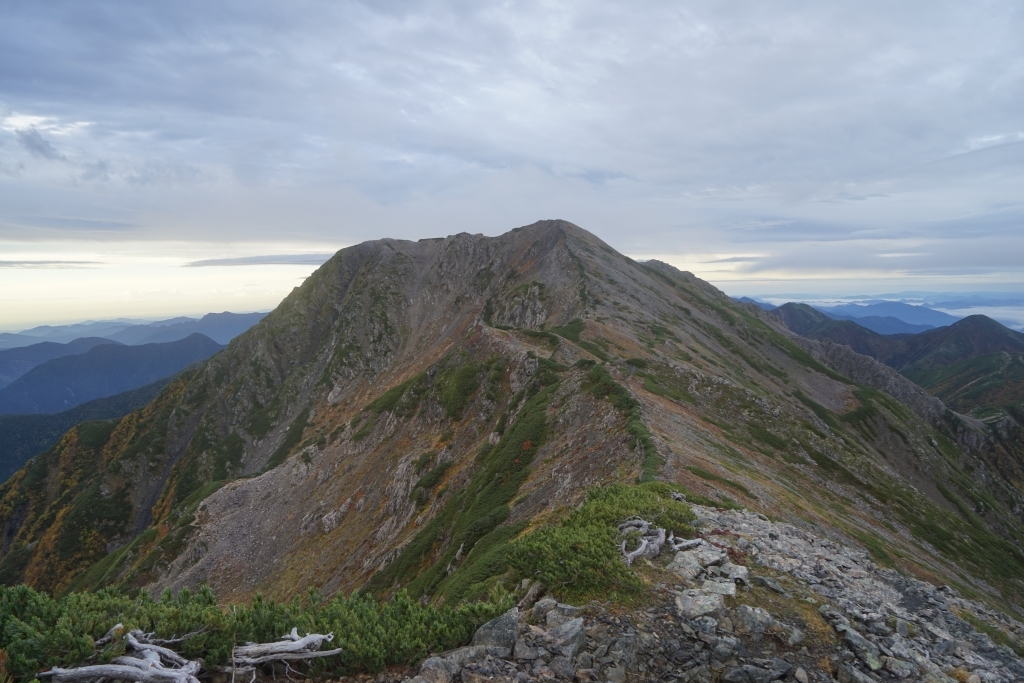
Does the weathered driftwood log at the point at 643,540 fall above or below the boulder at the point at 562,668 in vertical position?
above

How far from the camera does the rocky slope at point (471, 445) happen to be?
1303 inches

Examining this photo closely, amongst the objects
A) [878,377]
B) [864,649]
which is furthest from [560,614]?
[878,377]

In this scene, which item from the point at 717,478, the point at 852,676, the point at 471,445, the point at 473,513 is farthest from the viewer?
the point at 471,445

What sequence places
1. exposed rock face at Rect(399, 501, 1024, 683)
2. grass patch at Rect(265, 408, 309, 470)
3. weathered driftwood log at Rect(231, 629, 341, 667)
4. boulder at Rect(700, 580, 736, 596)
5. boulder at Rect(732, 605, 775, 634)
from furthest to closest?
1. grass patch at Rect(265, 408, 309, 470)
2. boulder at Rect(700, 580, 736, 596)
3. boulder at Rect(732, 605, 775, 634)
4. exposed rock face at Rect(399, 501, 1024, 683)
5. weathered driftwood log at Rect(231, 629, 341, 667)

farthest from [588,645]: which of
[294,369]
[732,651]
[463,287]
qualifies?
[294,369]

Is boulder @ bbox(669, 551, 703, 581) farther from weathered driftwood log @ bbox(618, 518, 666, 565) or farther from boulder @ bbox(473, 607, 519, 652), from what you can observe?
boulder @ bbox(473, 607, 519, 652)

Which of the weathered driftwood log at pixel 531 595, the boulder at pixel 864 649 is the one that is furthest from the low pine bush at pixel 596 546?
the boulder at pixel 864 649

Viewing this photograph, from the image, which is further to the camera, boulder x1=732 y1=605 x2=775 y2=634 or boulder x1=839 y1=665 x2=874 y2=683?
boulder x1=732 y1=605 x2=775 y2=634

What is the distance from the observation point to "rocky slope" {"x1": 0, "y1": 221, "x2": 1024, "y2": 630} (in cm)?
3309

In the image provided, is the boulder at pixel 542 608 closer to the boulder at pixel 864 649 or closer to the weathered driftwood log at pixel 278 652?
the weathered driftwood log at pixel 278 652

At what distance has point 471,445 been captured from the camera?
171 ft

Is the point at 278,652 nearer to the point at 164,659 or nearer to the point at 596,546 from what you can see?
the point at 164,659

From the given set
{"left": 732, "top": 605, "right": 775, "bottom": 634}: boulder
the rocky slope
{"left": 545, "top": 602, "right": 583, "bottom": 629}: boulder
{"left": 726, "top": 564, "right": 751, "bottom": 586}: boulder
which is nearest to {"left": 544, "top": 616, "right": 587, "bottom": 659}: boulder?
{"left": 545, "top": 602, "right": 583, "bottom": 629}: boulder

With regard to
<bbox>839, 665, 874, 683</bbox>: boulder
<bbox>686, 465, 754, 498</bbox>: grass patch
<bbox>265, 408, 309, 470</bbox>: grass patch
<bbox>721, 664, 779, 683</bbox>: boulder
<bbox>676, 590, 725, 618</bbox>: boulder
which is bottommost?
<bbox>265, 408, 309, 470</bbox>: grass patch
